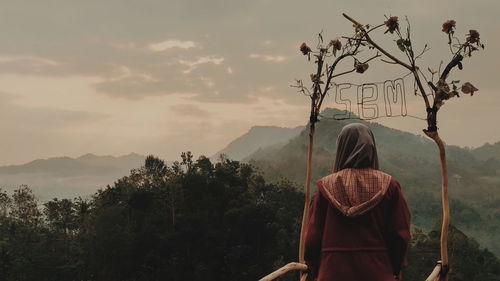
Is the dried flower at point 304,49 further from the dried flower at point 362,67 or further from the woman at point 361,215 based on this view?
the woman at point 361,215

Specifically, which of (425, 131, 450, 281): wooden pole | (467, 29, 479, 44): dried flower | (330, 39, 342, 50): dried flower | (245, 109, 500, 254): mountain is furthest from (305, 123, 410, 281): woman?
(245, 109, 500, 254): mountain

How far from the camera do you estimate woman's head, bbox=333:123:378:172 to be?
3791 mm

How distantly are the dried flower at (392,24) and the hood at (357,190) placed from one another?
1.75 meters

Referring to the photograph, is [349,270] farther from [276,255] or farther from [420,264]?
[420,264]

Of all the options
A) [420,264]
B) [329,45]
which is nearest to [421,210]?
[420,264]

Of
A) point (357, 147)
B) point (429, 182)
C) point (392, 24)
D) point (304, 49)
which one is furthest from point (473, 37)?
point (429, 182)

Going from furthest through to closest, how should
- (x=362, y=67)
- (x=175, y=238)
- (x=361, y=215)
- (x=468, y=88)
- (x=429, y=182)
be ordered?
(x=429, y=182)
(x=175, y=238)
(x=362, y=67)
(x=468, y=88)
(x=361, y=215)

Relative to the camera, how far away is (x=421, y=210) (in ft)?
393

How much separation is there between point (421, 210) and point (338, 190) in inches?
4780

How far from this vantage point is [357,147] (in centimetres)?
383

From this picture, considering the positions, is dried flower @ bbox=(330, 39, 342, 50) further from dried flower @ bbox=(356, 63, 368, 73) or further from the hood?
the hood

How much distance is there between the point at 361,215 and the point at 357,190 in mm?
160

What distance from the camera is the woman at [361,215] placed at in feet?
12.5

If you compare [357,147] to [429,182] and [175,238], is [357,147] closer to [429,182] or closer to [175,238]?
[175,238]
